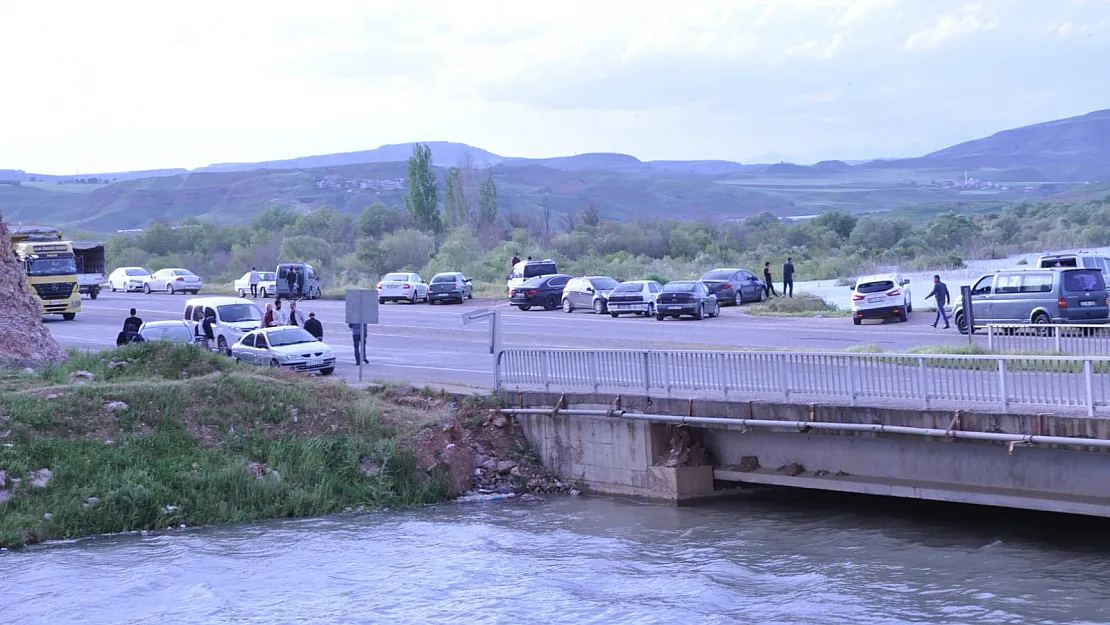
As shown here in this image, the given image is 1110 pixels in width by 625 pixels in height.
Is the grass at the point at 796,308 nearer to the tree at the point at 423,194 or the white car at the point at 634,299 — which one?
the white car at the point at 634,299

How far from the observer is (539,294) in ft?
162

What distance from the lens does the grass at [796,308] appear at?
42656mm

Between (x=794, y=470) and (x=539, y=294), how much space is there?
31345 mm

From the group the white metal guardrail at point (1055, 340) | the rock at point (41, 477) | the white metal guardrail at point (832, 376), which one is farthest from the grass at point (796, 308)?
the rock at point (41, 477)

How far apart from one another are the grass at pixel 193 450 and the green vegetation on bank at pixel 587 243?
37462 mm

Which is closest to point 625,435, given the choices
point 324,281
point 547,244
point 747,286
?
point 747,286

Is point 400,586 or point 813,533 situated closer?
point 400,586

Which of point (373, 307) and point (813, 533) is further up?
point (373, 307)

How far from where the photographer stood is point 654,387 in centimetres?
Answer: 2006

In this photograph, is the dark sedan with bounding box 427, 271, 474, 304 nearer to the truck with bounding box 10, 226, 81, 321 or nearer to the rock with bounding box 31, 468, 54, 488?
the truck with bounding box 10, 226, 81, 321

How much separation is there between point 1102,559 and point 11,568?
44.8 ft

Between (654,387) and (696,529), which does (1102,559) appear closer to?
(696,529)

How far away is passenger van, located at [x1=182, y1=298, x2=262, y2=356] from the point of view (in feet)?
108

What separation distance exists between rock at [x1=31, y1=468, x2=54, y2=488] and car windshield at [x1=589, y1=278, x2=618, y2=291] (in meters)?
29.9
